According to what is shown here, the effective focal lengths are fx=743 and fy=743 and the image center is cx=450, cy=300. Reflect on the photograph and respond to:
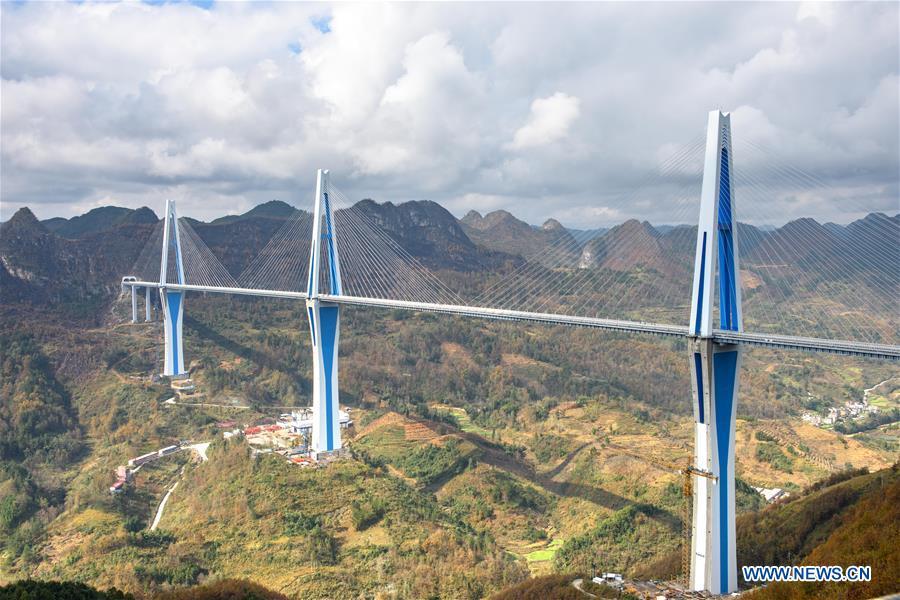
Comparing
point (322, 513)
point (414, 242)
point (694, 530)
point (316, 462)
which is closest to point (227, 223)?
point (414, 242)

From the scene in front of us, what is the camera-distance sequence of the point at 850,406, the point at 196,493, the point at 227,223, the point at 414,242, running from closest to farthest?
the point at 196,493 < the point at 850,406 < the point at 227,223 < the point at 414,242

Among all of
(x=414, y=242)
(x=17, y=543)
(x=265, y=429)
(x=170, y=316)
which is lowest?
(x=17, y=543)

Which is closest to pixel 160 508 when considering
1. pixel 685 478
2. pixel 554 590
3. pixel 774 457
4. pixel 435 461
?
pixel 435 461

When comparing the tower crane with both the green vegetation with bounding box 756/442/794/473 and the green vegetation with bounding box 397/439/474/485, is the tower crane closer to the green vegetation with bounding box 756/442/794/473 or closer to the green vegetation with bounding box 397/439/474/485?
the green vegetation with bounding box 756/442/794/473

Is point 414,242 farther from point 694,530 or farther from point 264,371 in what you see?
point 694,530

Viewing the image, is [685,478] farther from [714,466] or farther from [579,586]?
[579,586]

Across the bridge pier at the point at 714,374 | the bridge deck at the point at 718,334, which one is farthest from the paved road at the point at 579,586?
the bridge deck at the point at 718,334

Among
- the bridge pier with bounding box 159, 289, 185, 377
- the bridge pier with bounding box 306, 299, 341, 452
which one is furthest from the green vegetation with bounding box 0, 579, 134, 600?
the bridge pier with bounding box 159, 289, 185, 377

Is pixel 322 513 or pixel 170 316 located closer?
pixel 322 513
